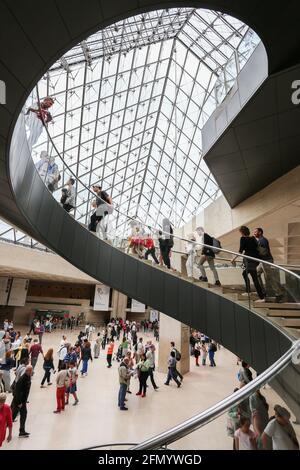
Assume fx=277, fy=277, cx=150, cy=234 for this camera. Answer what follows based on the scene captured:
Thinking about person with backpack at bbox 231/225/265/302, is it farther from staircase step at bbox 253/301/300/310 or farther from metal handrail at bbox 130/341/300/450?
metal handrail at bbox 130/341/300/450

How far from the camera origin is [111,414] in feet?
29.6

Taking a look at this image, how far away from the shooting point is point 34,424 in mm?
7777

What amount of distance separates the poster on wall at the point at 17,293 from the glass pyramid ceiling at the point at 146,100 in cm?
1433

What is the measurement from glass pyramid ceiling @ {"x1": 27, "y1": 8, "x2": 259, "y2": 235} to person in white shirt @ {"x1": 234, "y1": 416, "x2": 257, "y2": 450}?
7.63 m

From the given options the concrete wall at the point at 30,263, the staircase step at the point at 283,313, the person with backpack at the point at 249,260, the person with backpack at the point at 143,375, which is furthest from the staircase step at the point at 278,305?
the concrete wall at the point at 30,263

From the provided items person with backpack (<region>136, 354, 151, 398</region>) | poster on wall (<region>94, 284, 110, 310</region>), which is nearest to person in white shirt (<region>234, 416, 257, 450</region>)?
person with backpack (<region>136, 354, 151, 398</region>)

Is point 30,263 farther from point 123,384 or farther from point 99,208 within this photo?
point 123,384

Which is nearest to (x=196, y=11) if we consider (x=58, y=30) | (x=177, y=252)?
(x=177, y=252)

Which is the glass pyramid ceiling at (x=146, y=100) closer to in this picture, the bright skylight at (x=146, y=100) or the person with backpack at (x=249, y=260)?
the bright skylight at (x=146, y=100)

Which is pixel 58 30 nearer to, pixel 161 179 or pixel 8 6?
pixel 8 6

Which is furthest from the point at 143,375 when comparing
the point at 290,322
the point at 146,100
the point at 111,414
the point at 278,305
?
the point at 146,100

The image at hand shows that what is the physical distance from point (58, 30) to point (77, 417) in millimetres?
9726

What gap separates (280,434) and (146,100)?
34.3 metres

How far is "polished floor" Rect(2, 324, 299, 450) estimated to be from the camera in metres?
6.70
